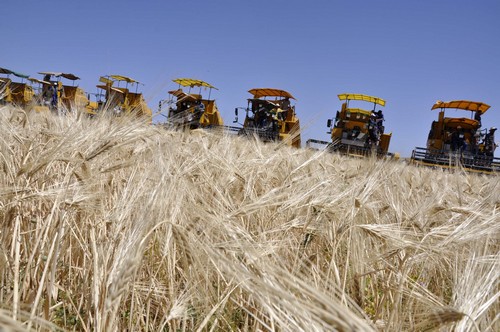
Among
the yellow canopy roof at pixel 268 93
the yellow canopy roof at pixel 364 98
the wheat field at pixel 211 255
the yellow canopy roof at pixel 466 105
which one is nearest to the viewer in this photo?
the wheat field at pixel 211 255

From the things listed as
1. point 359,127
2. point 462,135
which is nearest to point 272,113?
point 359,127

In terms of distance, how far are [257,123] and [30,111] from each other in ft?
39.4

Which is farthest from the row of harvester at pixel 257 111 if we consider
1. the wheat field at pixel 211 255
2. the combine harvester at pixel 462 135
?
the wheat field at pixel 211 255

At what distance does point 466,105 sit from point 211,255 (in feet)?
48.2

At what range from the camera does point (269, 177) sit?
1.84 metres

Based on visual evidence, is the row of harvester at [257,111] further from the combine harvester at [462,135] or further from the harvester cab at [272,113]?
the combine harvester at [462,135]

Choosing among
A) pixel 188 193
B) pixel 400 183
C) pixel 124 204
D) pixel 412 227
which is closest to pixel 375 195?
pixel 400 183

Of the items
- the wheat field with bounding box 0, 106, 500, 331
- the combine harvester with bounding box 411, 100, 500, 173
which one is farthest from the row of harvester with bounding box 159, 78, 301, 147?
the wheat field with bounding box 0, 106, 500, 331

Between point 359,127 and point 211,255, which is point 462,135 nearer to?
point 359,127

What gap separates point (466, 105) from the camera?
12.8 m

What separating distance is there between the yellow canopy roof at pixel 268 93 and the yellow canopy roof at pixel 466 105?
18.0 feet

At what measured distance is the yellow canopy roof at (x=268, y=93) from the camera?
14.3 meters

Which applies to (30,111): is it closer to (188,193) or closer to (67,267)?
(67,267)

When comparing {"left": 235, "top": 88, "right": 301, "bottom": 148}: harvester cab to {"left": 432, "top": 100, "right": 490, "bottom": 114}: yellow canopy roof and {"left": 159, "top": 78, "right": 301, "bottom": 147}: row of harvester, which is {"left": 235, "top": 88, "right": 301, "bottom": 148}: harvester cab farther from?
{"left": 432, "top": 100, "right": 490, "bottom": 114}: yellow canopy roof
